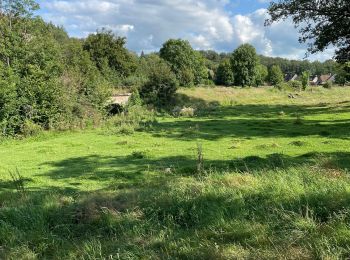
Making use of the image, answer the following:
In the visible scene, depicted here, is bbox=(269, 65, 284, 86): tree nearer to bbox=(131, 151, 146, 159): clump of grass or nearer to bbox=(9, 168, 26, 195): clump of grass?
bbox=(131, 151, 146, 159): clump of grass

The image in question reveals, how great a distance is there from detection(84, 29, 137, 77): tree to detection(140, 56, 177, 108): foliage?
66.5 ft

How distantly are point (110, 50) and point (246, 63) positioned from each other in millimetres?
33596

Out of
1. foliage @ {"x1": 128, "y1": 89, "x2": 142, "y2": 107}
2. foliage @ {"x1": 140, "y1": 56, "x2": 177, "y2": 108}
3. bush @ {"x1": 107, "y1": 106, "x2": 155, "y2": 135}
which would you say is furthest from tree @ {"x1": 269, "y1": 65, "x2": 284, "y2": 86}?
bush @ {"x1": 107, "y1": 106, "x2": 155, "y2": 135}

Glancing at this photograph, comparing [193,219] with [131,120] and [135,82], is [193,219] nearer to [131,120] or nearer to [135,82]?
[131,120]

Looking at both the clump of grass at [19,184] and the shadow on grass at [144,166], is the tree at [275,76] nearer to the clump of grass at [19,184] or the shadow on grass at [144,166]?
the shadow on grass at [144,166]

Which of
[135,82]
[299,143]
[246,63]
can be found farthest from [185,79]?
[299,143]

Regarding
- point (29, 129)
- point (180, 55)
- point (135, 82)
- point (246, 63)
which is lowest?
point (29, 129)

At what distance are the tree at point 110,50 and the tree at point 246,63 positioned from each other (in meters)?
29.4

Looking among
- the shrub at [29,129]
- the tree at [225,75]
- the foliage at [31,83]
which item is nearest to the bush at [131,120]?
the foliage at [31,83]

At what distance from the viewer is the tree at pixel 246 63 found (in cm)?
9131

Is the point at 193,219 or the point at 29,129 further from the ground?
the point at 193,219

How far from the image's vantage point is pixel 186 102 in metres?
51.9

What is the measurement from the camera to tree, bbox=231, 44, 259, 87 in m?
91.3

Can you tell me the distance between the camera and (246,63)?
90875 mm
